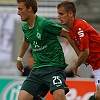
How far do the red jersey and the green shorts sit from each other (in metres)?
0.50

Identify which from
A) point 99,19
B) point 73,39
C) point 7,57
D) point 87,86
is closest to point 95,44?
point 73,39

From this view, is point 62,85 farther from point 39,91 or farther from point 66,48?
point 66,48

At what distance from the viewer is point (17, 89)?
11305 mm

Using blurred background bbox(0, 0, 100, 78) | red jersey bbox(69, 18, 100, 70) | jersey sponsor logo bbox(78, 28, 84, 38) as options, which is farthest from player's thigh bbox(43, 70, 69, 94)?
blurred background bbox(0, 0, 100, 78)

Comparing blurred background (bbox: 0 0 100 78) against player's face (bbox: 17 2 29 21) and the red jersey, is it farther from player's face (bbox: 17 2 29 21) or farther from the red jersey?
player's face (bbox: 17 2 29 21)

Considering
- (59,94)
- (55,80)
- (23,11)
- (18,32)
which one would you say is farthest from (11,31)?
(59,94)

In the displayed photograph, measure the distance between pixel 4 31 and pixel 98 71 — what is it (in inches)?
281

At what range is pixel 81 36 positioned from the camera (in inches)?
332

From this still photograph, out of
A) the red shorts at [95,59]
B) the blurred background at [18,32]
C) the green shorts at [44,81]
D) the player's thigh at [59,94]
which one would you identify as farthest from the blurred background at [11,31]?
the player's thigh at [59,94]

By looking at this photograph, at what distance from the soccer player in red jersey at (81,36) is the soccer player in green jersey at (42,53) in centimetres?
12

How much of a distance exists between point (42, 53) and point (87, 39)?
679 mm

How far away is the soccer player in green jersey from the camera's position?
8.51 meters

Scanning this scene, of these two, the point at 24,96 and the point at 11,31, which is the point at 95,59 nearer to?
the point at 24,96

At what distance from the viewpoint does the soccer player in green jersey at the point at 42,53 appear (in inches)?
335
